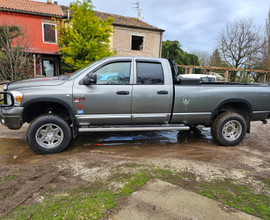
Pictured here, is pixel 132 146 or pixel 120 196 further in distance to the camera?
pixel 132 146

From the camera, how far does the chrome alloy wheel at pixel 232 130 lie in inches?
185

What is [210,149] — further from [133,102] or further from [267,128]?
[267,128]

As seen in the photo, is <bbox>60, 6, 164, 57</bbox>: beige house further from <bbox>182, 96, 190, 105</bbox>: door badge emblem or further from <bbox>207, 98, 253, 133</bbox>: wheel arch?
<bbox>182, 96, 190, 105</bbox>: door badge emblem

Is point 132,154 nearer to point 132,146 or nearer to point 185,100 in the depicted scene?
point 132,146

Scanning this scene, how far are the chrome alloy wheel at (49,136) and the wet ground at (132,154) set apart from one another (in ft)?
0.83

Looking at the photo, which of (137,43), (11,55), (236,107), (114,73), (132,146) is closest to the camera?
(114,73)

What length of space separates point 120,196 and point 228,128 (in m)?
3.39

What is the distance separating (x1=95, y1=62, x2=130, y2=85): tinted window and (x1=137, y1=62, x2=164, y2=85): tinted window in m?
0.27

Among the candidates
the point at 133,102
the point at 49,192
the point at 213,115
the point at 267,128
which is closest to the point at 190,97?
the point at 213,115

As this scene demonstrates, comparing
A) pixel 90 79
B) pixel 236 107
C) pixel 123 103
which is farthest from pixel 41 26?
pixel 236 107

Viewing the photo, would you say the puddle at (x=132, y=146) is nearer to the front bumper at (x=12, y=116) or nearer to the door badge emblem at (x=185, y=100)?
the front bumper at (x=12, y=116)

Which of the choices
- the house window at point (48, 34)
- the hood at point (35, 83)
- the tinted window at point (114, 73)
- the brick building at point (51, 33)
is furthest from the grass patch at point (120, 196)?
the house window at point (48, 34)

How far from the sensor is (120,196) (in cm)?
255

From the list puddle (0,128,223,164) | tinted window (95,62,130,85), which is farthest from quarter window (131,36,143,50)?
tinted window (95,62,130,85)
